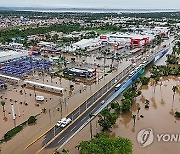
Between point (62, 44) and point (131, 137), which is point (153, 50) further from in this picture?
point (131, 137)

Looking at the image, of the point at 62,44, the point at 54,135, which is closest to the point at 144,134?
the point at 54,135

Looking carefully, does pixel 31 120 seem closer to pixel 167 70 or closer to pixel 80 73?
pixel 80 73

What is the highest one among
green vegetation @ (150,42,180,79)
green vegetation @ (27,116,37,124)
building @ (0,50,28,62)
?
building @ (0,50,28,62)

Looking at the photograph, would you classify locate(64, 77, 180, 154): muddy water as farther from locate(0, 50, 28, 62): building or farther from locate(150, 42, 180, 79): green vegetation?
locate(0, 50, 28, 62): building

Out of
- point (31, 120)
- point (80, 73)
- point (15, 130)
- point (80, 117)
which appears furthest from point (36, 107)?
point (80, 73)

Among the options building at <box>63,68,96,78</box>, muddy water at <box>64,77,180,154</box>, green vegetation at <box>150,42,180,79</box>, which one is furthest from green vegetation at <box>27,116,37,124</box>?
green vegetation at <box>150,42,180,79</box>

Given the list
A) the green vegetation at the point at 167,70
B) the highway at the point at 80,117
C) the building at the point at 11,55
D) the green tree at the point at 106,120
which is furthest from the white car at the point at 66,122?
the building at the point at 11,55

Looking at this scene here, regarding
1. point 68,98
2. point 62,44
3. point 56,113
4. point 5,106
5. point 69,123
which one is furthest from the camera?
point 62,44
